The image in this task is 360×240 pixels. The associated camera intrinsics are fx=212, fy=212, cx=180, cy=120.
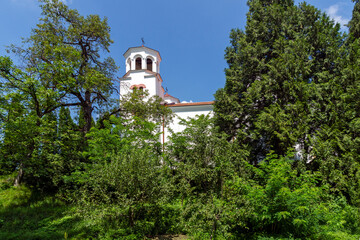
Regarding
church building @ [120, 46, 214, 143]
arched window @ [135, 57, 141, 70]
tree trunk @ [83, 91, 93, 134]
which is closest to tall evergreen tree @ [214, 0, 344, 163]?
church building @ [120, 46, 214, 143]

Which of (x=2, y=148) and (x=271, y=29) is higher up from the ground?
(x=271, y=29)

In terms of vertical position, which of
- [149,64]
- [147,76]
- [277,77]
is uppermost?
[149,64]

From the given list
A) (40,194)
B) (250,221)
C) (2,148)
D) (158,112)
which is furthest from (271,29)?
(40,194)

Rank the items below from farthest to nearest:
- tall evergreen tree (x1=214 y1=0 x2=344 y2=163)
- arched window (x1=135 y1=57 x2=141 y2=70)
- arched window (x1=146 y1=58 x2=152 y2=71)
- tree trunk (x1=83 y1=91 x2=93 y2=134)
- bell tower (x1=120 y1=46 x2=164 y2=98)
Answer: arched window (x1=146 y1=58 x2=152 y2=71) → arched window (x1=135 y1=57 x2=141 y2=70) → bell tower (x1=120 y1=46 x2=164 y2=98) → tree trunk (x1=83 y1=91 x2=93 y2=134) → tall evergreen tree (x1=214 y1=0 x2=344 y2=163)

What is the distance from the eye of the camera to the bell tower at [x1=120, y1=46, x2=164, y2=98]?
20.6 m

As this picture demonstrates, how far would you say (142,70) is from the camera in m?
20.8

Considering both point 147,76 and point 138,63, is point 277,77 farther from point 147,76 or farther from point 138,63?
point 138,63

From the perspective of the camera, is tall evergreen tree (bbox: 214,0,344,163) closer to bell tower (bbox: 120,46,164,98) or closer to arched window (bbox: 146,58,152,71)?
bell tower (bbox: 120,46,164,98)

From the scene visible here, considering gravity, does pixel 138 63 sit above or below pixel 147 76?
above

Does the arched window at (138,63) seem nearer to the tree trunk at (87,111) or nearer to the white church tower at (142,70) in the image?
the white church tower at (142,70)

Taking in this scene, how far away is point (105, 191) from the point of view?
6863 millimetres

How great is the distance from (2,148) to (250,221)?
10.9 metres

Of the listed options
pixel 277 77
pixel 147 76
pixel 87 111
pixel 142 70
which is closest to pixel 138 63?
pixel 142 70

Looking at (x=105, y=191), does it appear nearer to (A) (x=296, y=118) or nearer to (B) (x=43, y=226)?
(B) (x=43, y=226)
